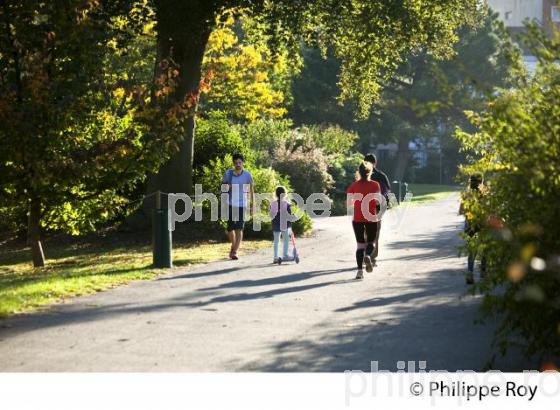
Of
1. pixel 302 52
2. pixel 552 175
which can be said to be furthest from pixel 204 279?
pixel 302 52

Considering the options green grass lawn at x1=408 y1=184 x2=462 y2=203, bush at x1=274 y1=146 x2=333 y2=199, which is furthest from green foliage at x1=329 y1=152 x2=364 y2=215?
green grass lawn at x1=408 y1=184 x2=462 y2=203

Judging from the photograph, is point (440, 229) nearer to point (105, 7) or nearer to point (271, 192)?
point (271, 192)

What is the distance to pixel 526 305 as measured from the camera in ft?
24.0

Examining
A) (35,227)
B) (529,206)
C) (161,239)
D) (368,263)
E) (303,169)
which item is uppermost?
(303,169)

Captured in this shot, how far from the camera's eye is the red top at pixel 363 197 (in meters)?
14.9

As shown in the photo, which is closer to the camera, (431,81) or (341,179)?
(341,179)

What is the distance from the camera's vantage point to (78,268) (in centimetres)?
1728

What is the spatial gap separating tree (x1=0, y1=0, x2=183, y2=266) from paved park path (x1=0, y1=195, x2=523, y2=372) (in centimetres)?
313

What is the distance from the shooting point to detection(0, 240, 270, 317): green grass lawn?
12517mm

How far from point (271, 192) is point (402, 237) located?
3614 millimetres

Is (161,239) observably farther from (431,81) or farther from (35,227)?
(431,81)

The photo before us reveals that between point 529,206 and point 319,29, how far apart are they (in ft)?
69.8

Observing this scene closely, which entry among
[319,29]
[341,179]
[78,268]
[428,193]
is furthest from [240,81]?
[78,268]

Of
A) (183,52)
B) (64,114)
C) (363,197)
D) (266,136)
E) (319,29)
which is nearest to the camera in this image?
(363,197)
